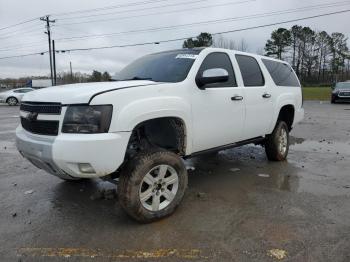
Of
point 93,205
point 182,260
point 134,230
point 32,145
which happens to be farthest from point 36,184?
point 182,260

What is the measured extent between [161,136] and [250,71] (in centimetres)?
209

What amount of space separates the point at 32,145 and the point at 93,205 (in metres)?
1.19

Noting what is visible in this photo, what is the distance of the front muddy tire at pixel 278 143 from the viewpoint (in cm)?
693

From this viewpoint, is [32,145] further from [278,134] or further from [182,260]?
[278,134]

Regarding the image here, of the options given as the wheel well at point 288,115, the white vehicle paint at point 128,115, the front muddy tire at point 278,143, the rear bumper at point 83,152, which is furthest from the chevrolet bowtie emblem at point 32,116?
the wheel well at point 288,115

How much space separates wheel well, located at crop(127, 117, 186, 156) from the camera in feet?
14.8

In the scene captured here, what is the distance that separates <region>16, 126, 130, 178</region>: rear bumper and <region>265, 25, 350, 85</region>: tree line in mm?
83001

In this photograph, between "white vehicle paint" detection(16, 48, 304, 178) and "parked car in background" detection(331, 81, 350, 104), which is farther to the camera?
"parked car in background" detection(331, 81, 350, 104)

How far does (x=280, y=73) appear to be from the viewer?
711 centimetres

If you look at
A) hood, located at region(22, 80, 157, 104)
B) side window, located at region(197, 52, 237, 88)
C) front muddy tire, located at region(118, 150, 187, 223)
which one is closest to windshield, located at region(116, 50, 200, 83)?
side window, located at region(197, 52, 237, 88)

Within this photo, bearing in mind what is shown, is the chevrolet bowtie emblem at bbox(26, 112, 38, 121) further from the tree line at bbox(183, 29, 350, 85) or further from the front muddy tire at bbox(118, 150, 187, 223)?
the tree line at bbox(183, 29, 350, 85)

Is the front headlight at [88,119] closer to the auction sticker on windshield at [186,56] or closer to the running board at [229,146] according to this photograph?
the running board at [229,146]

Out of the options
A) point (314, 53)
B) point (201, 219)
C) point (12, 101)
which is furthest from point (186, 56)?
point (314, 53)

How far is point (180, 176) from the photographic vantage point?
14.7 ft
